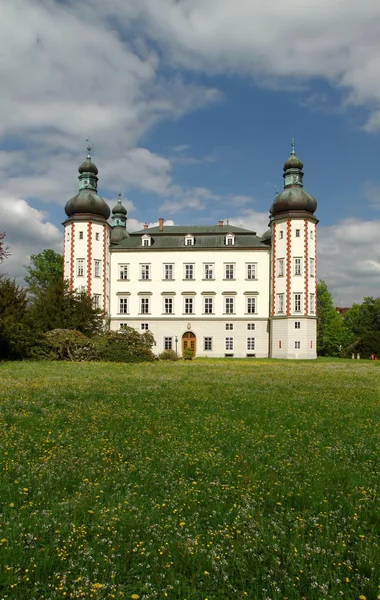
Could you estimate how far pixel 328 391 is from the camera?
48.2ft

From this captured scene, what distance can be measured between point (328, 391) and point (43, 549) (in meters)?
12.4

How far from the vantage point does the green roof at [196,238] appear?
159ft

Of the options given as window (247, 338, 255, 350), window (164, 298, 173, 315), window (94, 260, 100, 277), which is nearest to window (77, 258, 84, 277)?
window (94, 260, 100, 277)

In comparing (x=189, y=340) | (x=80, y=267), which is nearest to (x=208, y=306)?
(x=189, y=340)

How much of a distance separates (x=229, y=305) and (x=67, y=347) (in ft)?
72.3

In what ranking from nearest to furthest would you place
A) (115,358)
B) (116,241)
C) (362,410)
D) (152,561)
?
(152,561) < (362,410) < (115,358) < (116,241)

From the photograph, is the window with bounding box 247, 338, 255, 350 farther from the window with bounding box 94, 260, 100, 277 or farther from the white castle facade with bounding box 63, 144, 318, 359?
the window with bounding box 94, 260, 100, 277

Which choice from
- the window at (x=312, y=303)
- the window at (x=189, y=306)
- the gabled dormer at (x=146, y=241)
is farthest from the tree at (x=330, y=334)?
the gabled dormer at (x=146, y=241)

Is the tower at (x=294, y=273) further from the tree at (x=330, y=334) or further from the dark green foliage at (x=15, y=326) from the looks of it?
the dark green foliage at (x=15, y=326)

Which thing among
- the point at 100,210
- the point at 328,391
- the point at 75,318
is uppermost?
the point at 100,210

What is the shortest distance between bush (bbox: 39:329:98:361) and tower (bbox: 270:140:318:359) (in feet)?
68.2

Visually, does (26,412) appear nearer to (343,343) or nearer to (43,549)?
(43,549)

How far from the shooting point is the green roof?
Result: 159 feet

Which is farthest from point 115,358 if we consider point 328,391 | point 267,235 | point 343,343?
point 343,343
